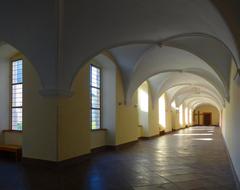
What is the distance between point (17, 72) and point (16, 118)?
1668 millimetres

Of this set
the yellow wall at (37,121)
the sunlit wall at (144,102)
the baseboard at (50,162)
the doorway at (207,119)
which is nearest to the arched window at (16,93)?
the yellow wall at (37,121)

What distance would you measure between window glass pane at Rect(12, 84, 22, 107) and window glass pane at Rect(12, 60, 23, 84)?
0.65 feet

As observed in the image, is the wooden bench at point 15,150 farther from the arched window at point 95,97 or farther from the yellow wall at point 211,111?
the yellow wall at point 211,111

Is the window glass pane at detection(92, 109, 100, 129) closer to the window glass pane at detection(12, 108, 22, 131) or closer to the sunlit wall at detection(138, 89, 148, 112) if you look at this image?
the window glass pane at detection(12, 108, 22, 131)

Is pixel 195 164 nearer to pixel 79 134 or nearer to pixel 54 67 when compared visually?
pixel 79 134

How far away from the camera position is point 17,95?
920 cm

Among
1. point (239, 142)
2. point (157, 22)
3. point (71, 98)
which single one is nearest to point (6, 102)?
point (71, 98)

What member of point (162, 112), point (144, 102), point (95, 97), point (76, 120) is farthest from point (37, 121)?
point (162, 112)

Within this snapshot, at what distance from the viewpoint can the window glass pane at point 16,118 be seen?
9.06 meters

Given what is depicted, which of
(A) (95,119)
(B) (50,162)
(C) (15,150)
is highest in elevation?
(A) (95,119)

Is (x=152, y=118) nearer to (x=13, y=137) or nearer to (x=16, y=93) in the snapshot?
(x=16, y=93)

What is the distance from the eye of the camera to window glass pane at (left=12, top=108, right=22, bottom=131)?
29.7 feet

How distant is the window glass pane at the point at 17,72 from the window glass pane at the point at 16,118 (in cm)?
105

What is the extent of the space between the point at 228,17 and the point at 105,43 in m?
3.70
